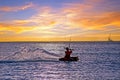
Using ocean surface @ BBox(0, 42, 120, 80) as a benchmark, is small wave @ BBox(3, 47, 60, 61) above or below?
above

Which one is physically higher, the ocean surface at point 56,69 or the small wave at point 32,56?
the small wave at point 32,56

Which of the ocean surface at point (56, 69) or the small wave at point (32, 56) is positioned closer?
the ocean surface at point (56, 69)

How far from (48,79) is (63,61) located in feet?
91.6

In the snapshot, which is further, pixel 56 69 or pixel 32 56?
pixel 32 56

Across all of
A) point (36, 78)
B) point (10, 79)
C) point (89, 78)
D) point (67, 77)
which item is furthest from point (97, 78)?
point (10, 79)

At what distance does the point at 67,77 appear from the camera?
42875 mm

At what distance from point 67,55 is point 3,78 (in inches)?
1035

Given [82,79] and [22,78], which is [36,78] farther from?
[82,79]

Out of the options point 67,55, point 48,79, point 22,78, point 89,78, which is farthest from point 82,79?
point 67,55

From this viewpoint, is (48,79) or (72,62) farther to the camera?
(72,62)

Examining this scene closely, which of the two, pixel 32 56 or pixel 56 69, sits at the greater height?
pixel 32 56

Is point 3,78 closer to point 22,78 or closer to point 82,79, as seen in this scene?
point 22,78

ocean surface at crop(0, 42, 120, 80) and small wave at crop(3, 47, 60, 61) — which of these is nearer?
ocean surface at crop(0, 42, 120, 80)

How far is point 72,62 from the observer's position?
67188 millimetres
